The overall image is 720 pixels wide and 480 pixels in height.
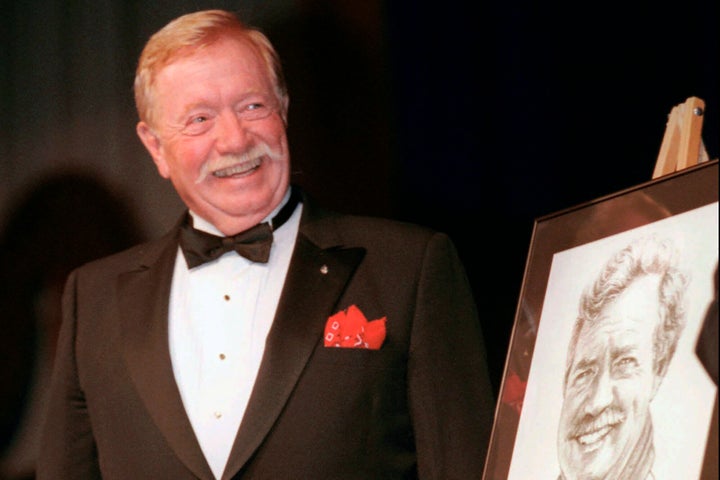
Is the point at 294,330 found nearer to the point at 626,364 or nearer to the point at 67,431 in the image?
the point at 67,431

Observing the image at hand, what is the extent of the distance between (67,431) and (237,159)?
2.22 ft

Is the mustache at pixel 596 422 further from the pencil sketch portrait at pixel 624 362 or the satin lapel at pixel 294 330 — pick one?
the satin lapel at pixel 294 330

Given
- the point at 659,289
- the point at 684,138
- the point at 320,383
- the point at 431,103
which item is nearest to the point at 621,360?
the point at 659,289

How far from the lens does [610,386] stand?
1.51 meters

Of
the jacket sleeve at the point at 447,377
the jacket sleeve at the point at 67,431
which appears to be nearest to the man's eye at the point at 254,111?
the jacket sleeve at the point at 447,377

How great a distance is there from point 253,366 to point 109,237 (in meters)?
1.09

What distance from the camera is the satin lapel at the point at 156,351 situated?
1982 mm

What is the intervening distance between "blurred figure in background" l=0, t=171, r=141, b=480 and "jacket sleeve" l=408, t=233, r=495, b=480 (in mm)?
1186

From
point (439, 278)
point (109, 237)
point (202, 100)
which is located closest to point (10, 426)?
point (109, 237)

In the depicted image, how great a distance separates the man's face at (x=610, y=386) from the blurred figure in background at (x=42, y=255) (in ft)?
5.62

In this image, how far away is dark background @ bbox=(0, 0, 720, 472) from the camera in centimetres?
270

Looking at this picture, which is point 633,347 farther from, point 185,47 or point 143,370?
point 185,47

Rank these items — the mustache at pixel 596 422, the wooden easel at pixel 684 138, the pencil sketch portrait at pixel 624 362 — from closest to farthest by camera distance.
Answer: the pencil sketch portrait at pixel 624 362
the mustache at pixel 596 422
the wooden easel at pixel 684 138

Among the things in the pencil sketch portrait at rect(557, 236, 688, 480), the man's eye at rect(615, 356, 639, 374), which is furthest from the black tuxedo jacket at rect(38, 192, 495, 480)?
the man's eye at rect(615, 356, 639, 374)
